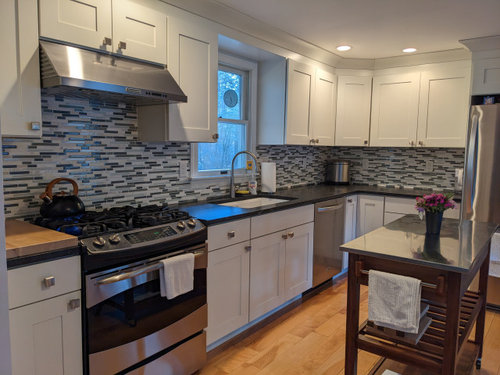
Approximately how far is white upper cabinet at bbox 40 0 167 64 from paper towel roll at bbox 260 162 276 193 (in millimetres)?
1542

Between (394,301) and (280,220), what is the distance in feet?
4.03

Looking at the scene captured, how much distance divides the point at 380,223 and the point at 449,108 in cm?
130

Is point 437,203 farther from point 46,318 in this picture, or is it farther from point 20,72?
point 20,72

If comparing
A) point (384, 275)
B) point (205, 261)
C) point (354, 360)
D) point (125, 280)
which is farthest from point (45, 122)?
point (354, 360)

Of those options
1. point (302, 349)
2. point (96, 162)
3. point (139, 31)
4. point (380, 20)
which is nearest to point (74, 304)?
point (96, 162)

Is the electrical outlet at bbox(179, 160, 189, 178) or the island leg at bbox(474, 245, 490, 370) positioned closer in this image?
the island leg at bbox(474, 245, 490, 370)

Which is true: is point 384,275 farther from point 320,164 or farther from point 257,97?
point 320,164

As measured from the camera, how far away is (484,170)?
3240 mm

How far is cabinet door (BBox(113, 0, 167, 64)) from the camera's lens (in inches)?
81.1

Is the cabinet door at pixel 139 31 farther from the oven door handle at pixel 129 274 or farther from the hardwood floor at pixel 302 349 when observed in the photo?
the hardwood floor at pixel 302 349

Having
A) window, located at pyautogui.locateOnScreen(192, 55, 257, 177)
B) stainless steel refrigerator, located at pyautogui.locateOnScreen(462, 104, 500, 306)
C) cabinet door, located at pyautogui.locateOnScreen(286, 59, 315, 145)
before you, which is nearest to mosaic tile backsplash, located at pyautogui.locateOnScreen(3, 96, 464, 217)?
window, located at pyautogui.locateOnScreen(192, 55, 257, 177)

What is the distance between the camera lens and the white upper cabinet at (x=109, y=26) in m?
1.80

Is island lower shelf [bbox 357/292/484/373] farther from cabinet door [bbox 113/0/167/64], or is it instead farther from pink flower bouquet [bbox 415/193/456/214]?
cabinet door [bbox 113/0/167/64]

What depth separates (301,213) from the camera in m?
3.16
